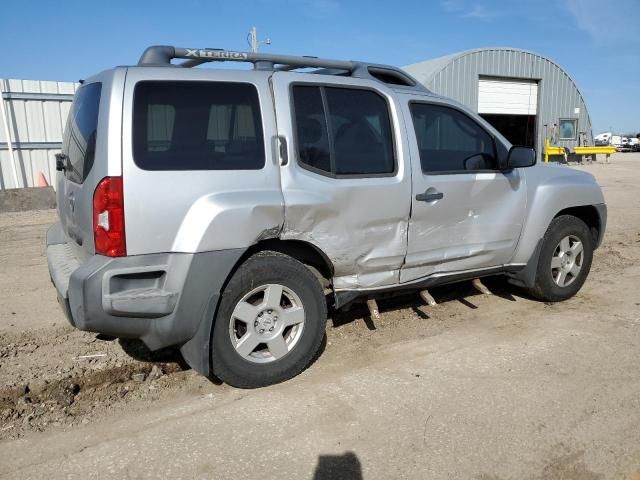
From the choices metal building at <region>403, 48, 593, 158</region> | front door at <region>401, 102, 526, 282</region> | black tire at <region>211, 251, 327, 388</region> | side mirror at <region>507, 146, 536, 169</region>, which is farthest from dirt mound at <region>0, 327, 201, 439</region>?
metal building at <region>403, 48, 593, 158</region>

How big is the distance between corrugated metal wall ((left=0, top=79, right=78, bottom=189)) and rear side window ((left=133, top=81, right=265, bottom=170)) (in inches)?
454

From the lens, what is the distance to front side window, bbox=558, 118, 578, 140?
93.1 ft

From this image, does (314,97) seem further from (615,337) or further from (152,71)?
(615,337)

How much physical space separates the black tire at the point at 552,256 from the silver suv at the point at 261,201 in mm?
403

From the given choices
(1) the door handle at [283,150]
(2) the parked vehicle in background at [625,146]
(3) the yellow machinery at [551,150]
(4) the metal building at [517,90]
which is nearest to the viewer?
(1) the door handle at [283,150]

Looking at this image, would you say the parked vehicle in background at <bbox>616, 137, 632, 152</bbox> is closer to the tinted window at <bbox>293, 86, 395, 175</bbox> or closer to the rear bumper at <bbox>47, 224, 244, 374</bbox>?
the tinted window at <bbox>293, 86, 395, 175</bbox>

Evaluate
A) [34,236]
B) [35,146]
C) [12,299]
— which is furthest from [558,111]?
[12,299]

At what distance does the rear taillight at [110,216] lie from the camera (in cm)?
288

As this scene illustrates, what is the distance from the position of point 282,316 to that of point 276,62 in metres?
1.81

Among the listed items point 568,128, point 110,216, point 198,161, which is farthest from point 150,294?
point 568,128

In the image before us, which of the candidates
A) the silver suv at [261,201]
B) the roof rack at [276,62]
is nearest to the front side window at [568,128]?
the silver suv at [261,201]

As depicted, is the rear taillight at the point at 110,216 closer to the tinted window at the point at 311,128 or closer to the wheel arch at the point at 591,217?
the tinted window at the point at 311,128

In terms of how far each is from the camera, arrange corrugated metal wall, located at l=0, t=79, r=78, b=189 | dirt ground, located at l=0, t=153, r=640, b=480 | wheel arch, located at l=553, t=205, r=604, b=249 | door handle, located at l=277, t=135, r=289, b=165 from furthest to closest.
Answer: corrugated metal wall, located at l=0, t=79, r=78, b=189
wheel arch, located at l=553, t=205, r=604, b=249
door handle, located at l=277, t=135, r=289, b=165
dirt ground, located at l=0, t=153, r=640, b=480

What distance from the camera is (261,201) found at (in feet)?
10.6
